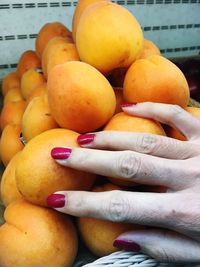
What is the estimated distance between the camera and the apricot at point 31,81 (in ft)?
2.78

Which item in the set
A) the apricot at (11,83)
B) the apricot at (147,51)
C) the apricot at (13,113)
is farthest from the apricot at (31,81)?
the apricot at (147,51)

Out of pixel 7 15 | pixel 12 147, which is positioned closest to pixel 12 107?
pixel 12 147

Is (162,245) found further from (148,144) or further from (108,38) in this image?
(108,38)

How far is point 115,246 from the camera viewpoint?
1.57ft

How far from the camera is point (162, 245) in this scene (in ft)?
1.51

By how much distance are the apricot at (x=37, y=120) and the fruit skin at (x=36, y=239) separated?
0.46 feet

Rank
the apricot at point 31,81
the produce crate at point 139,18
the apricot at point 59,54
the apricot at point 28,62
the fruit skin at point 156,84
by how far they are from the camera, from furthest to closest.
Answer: the produce crate at point 139,18 < the apricot at point 28,62 < the apricot at point 31,81 < the apricot at point 59,54 < the fruit skin at point 156,84

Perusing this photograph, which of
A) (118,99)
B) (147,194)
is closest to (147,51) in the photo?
(118,99)

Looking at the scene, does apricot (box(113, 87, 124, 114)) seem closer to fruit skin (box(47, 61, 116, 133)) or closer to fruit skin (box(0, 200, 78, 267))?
fruit skin (box(47, 61, 116, 133))

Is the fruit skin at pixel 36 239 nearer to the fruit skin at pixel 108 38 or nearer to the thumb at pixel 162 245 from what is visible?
the thumb at pixel 162 245

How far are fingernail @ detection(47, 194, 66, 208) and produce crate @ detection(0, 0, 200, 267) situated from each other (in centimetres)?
41

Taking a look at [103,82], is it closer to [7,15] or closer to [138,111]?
[138,111]

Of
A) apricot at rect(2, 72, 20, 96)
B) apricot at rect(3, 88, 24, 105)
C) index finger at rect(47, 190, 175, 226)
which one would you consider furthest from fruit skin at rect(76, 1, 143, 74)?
apricot at rect(2, 72, 20, 96)

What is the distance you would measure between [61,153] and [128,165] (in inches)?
4.1
